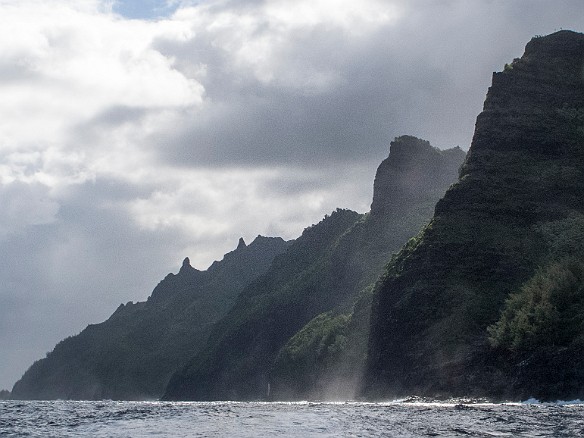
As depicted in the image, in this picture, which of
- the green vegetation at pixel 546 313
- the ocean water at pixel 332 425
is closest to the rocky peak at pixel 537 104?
the green vegetation at pixel 546 313

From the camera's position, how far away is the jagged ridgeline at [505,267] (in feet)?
313

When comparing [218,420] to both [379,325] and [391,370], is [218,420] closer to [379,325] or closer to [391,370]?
[391,370]

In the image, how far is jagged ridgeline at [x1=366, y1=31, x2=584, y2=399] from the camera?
95.3 m

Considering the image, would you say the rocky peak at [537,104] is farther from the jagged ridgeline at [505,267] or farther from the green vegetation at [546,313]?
the green vegetation at [546,313]

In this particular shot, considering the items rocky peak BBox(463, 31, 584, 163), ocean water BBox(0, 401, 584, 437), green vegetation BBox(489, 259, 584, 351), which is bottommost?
ocean water BBox(0, 401, 584, 437)

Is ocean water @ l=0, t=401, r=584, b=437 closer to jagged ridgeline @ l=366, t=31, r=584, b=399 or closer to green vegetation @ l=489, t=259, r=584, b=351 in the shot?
green vegetation @ l=489, t=259, r=584, b=351

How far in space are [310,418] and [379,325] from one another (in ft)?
192

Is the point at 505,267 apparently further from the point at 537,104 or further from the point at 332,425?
the point at 332,425

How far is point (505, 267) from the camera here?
11688cm

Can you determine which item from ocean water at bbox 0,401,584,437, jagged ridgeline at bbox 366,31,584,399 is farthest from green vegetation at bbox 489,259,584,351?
ocean water at bbox 0,401,584,437

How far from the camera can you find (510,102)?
144625 mm

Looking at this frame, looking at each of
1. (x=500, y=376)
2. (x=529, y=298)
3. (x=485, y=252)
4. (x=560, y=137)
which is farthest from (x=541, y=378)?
(x=560, y=137)

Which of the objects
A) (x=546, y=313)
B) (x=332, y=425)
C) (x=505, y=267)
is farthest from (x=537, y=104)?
(x=332, y=425)

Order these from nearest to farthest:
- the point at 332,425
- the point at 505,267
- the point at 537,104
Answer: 1. the point at 332,425
2. the point at 505,267
3. the point at 537,104
